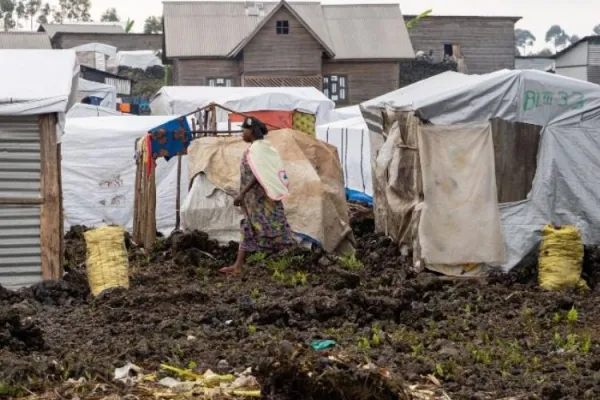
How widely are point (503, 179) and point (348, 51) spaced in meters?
37.4

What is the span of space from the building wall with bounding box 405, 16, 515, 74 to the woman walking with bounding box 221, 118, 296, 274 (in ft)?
157

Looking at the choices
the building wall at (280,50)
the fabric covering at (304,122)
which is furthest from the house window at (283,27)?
the fabric covering at (304,122)

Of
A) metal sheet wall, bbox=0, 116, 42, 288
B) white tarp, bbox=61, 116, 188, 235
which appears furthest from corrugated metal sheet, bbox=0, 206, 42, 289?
white tarp, bbox=61, 116, 188, 235

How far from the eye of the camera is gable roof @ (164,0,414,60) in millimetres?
47594

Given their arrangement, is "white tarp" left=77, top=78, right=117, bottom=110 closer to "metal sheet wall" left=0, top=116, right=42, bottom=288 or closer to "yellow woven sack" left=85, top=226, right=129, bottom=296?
"metal sheet wall" left=0, top=116, right=42, bottom=288

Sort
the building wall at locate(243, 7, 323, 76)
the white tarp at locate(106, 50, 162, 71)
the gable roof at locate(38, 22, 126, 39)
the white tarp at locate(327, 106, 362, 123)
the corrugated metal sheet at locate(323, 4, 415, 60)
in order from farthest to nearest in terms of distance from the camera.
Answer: the gable roof at locate(38, 22, 126, 39), the white tarp at locate(106, 50, 162, 71), the corrugated metal sheet at locate(323, 4, 415, 60), the building wall at locate(243, 7, 323, 76), the white tarp at locate(327, 106, 362, 123)

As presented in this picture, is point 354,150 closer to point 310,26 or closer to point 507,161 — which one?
point 507,161

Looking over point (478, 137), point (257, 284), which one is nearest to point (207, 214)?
point (257, 284)

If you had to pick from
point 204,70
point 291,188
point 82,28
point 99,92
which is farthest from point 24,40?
point 291,188

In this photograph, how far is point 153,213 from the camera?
1383 centimetres

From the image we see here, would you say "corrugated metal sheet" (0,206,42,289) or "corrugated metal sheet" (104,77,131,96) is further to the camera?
"corrugated metal sheet" (104,77,131,96)

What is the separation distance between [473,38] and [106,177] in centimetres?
4532

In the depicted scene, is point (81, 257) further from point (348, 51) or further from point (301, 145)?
point (348, 51)

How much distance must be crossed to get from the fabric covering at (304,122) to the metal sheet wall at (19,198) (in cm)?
1060
